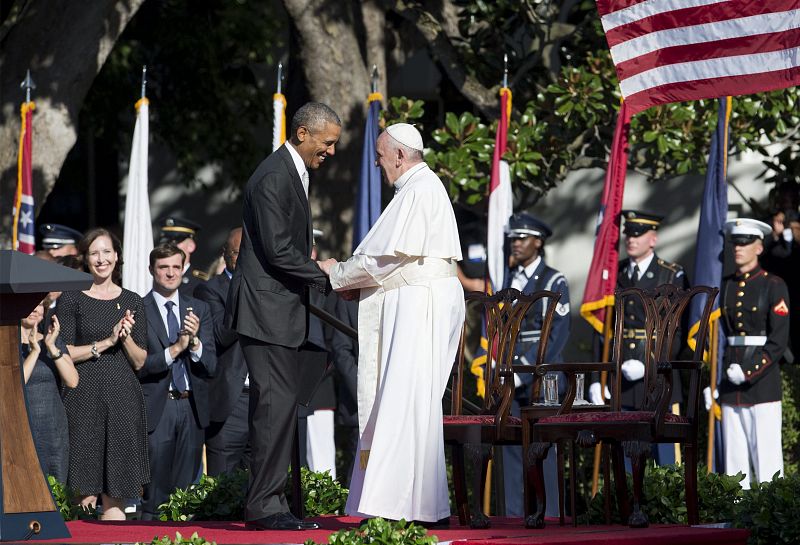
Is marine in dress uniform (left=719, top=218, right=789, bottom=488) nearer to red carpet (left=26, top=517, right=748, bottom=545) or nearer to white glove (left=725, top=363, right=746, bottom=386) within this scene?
white glove (left=725, top=363, right=746, bottom=386)

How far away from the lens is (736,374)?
11383 mm

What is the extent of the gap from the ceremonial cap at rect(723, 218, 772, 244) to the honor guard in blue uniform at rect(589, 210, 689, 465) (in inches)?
17.3

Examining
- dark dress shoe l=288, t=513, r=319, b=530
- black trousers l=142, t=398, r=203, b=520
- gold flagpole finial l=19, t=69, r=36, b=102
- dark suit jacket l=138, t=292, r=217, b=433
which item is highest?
gold flagpole finial l=19, t=69, r=36, b=102

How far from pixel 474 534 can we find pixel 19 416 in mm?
2088

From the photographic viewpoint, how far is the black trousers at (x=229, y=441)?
10.3 metres

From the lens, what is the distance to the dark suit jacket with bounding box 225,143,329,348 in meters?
7.43

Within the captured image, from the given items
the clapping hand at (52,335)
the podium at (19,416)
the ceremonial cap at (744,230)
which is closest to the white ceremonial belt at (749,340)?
the ceremonial cap at (744,230)

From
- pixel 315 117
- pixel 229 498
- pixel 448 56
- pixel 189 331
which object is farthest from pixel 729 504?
pixel 448 56

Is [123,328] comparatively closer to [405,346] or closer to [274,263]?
[274,263]

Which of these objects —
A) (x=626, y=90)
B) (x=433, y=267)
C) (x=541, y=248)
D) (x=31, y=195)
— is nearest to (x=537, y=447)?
(x=433, y=267)

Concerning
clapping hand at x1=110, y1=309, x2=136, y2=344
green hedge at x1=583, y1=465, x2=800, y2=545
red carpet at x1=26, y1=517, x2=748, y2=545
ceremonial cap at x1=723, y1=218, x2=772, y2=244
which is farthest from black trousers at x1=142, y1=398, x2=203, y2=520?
ceremonial cap at x1=723, y1=218, x2=772, y2=244

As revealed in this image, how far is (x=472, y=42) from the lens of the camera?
13.4 metres

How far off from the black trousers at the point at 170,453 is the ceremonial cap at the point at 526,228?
2.75 metres

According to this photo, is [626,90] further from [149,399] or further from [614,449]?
[149,399]
